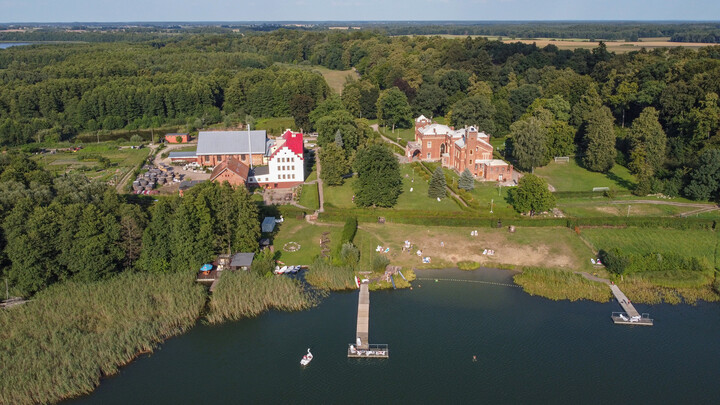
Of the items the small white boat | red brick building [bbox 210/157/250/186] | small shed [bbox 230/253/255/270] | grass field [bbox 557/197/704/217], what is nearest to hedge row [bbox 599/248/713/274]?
grass field [bbox 557/197/704/217]

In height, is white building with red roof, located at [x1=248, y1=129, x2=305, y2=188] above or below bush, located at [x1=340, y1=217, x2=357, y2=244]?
above

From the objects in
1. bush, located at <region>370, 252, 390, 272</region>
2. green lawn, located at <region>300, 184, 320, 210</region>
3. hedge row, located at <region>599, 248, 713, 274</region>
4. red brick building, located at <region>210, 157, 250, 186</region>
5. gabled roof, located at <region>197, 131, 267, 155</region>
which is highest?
gabled roof, located at <region>197, 131, 267, 155</region>

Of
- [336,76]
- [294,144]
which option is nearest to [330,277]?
[294,144]

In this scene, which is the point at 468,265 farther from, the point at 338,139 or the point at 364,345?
the point at 338,139

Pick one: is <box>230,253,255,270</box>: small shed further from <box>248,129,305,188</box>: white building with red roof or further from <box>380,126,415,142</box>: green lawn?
<box>380,126,415,142</box>: green lawn

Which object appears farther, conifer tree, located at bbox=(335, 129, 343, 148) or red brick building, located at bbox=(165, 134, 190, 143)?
red brick building, located at bbox=(165, 134, 190, 143)

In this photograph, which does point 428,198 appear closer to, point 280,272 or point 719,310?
point 280,272
